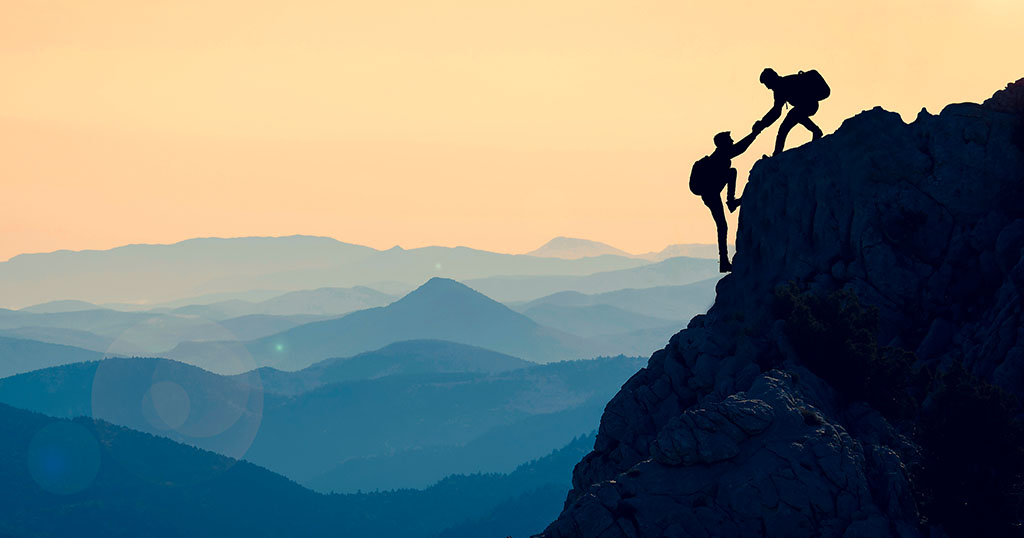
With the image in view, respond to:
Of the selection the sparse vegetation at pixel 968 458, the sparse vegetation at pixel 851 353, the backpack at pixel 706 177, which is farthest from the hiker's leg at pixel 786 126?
the sparse vegetation at pixel 968 458

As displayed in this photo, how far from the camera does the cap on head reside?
217 ft

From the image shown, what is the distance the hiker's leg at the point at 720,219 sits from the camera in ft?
224

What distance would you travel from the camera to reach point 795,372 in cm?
5244

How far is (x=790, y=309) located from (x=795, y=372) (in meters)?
6.61

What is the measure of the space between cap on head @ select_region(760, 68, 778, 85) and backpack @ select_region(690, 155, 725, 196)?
5604 mm

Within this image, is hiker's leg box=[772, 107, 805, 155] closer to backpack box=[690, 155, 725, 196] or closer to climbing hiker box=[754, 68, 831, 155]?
climbing hiker box=[754, 68, 831, 155]

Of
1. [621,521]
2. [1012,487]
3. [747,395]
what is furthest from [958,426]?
[621,521]

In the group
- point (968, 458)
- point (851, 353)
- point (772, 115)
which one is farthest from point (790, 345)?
point (772, 115)

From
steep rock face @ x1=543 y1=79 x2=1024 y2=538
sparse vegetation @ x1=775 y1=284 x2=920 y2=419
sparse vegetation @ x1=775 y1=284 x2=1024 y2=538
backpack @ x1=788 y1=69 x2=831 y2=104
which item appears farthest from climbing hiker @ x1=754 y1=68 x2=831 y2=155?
sparse vegetation @ x1=775 y1=284 x2=1024 y2=538

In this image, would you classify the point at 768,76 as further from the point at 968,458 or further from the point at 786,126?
the point at 968,458

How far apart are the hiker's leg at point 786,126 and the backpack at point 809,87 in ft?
5.07

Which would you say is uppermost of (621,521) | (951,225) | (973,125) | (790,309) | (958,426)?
(973,125)

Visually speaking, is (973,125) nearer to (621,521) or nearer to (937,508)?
(937,508)

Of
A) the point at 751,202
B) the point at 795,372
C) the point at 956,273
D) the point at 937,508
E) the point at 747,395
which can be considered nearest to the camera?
the point at 937,508
